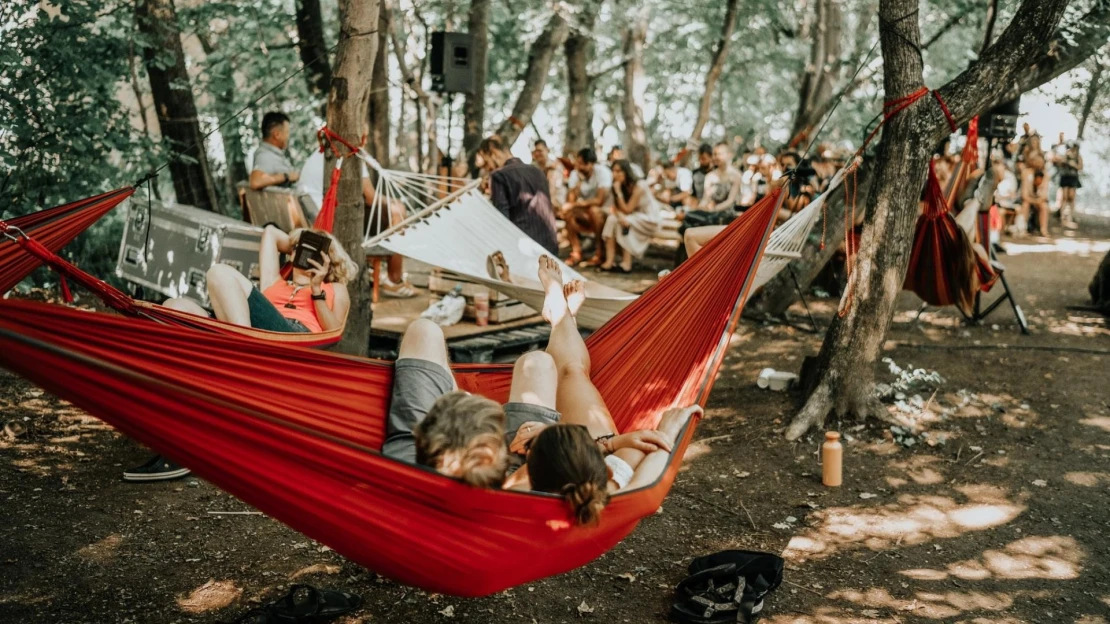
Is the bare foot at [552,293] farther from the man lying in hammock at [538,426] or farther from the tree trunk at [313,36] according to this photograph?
the tree trunk at [313,36]

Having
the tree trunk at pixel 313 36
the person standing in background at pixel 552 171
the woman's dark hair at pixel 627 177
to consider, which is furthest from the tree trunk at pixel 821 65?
the tree trunk at pixel 313 36

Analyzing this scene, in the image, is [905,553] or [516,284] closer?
[905,553]

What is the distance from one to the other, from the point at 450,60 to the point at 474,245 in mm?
2209

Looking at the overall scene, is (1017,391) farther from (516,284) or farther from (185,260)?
(185,260)

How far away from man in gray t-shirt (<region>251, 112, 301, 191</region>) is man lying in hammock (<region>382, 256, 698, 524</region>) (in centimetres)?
248

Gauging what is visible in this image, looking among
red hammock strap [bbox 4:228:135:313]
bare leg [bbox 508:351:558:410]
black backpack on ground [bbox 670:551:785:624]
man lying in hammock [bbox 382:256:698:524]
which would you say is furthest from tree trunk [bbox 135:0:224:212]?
black backpack on ground [bbox 670:551:785:624]

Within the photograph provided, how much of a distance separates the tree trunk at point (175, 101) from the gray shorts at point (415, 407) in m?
3.43

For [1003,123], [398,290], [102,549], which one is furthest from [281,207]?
[1003,123]

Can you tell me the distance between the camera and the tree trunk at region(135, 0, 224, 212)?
211 inches

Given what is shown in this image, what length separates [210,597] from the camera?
2.45m

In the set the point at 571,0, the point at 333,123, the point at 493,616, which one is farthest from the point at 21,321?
the point at 571,0

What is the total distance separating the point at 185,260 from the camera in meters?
4.68

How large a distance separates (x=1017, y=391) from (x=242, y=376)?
3435 mm

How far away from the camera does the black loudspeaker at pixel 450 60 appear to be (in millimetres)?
6234
